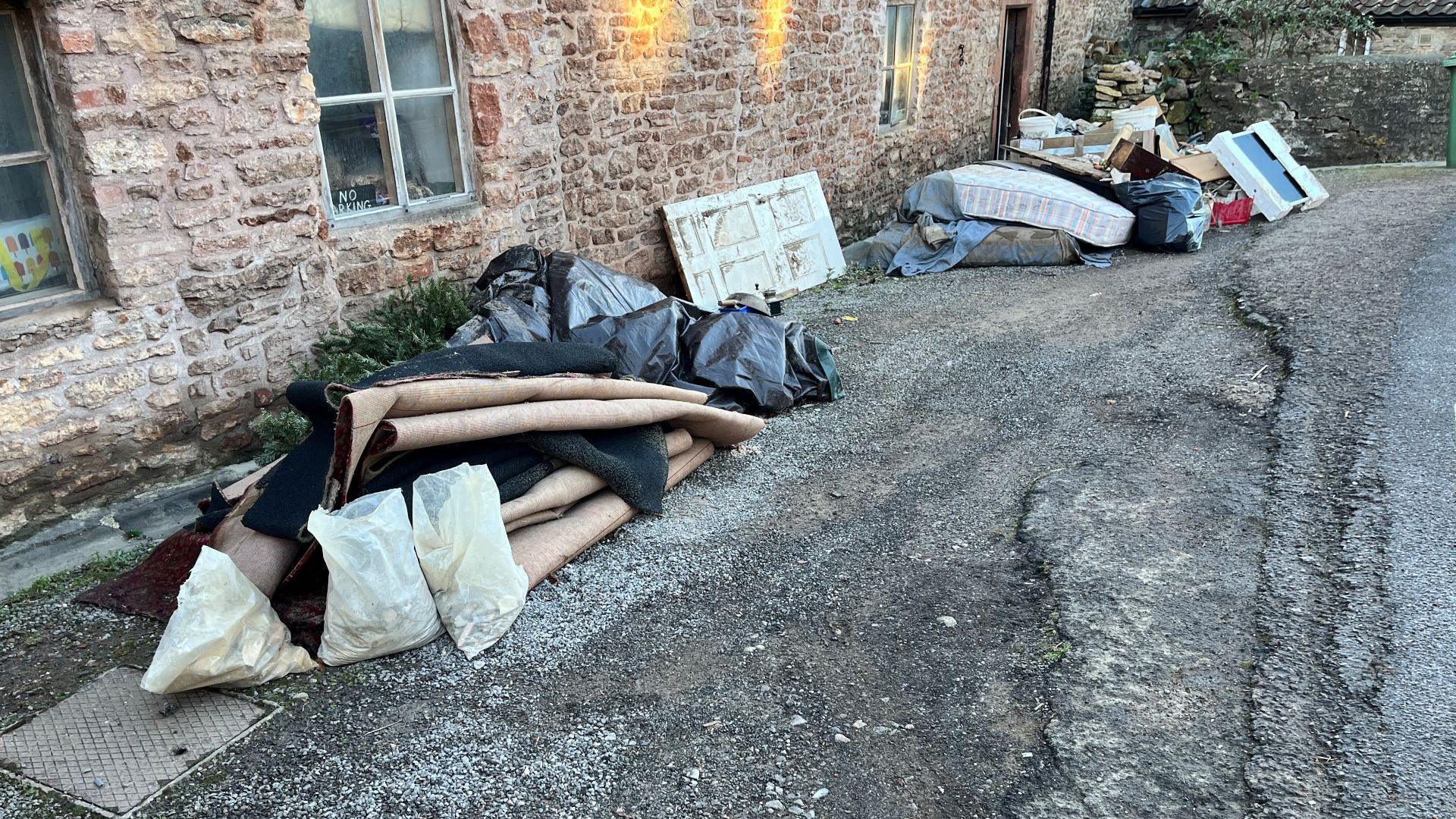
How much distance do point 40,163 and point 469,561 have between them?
8.16 ft

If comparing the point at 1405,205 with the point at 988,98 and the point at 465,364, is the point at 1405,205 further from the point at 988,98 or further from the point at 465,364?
the point at 465,364

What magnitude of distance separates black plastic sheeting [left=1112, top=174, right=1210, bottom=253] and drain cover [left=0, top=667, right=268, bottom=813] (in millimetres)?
8035

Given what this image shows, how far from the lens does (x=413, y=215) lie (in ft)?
17.6

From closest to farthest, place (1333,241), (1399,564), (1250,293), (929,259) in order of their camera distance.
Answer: (1399,564) → (1250,293) → (1333,241) → (929,259)

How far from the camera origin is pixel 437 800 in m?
2.65

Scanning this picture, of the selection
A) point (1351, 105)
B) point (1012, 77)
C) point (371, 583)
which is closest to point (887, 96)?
point (1012, 77)

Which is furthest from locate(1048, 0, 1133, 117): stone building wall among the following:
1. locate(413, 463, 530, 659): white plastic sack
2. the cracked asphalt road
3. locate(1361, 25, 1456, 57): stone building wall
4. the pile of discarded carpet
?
locate(413, 463, 530, 659): white plastic sack

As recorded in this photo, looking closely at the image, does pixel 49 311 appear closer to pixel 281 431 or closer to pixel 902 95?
pixel 281 431

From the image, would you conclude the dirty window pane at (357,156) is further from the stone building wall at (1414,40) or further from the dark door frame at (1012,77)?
the stone building wall at (1414,40)

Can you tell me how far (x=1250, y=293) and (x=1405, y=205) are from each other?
339cm

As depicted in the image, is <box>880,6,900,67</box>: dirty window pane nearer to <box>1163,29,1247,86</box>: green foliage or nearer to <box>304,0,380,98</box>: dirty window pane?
<box>1163,29,1247,86</box>: green foliage

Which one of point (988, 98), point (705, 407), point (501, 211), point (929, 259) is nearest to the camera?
point (705, 407)

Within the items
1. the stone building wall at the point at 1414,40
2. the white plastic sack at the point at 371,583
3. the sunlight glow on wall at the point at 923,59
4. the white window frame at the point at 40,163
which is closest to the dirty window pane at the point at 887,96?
the sunlight glow on wall at the point at 923,59

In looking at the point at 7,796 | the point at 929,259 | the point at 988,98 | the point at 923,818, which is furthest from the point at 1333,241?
the point at 7,796
